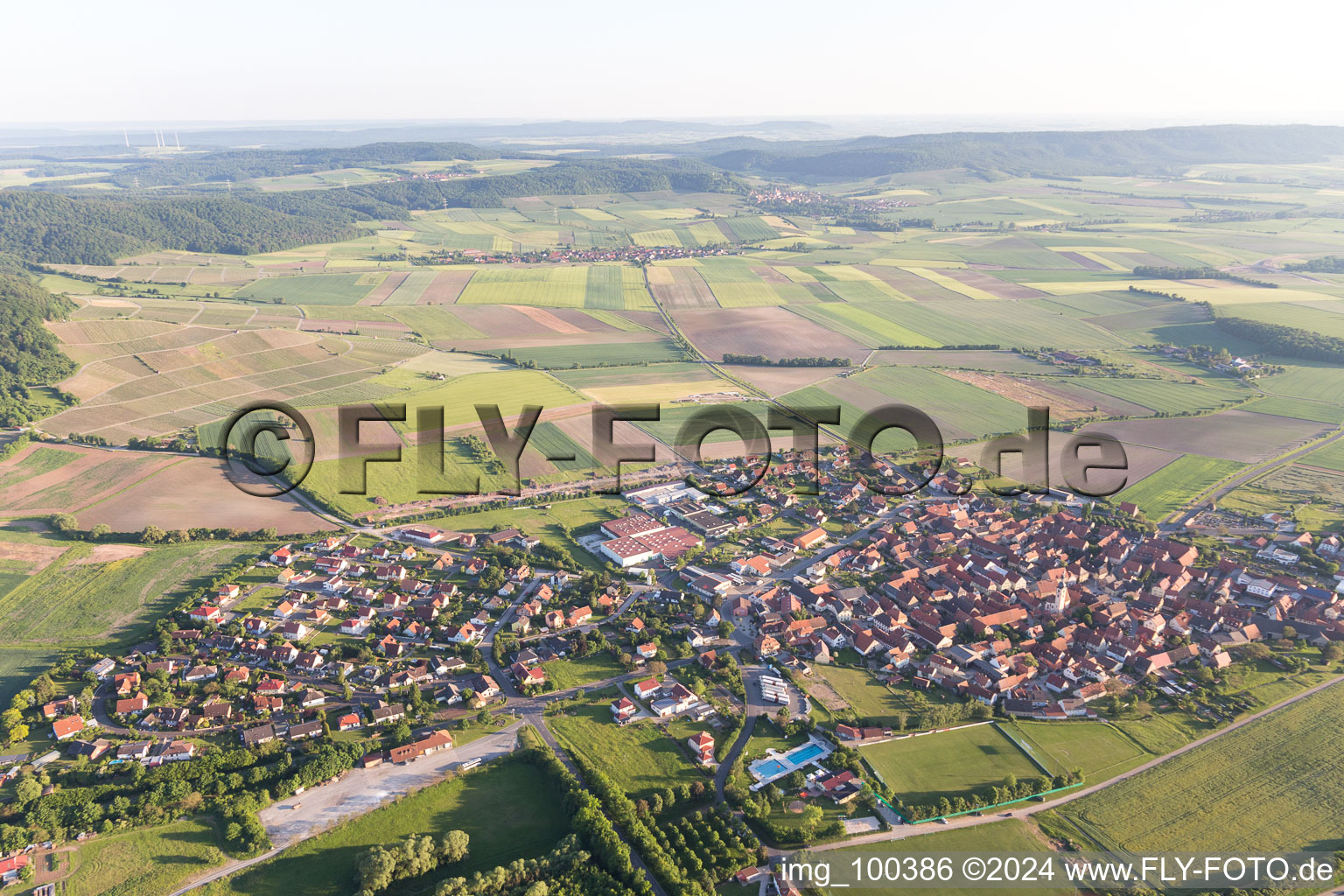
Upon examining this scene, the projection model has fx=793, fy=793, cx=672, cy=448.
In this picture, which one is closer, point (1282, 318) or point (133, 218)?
point (1282, 318)

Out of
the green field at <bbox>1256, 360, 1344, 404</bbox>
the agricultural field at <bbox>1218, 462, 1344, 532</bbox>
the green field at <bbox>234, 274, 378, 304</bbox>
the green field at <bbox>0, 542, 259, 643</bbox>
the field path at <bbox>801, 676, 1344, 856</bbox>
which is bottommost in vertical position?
the field path at <bbox>801, 676, 1344, 856</bbox>

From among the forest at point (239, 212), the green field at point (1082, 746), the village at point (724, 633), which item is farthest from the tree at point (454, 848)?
the forest at point (239, 212)

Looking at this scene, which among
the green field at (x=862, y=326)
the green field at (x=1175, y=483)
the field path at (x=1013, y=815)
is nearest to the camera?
the field path at (x=1013, y=815)

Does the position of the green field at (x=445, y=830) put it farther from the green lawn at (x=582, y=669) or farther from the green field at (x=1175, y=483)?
the green field at (x=1175, y=483)

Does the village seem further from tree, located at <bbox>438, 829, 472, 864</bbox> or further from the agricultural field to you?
tree, located at <bbox>438, 829, 472, 864</bbox>

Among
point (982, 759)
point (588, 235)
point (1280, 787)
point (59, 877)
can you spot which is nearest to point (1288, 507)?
point (1280, 787)

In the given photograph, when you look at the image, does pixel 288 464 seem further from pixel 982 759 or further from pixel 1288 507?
pixel 1288 507

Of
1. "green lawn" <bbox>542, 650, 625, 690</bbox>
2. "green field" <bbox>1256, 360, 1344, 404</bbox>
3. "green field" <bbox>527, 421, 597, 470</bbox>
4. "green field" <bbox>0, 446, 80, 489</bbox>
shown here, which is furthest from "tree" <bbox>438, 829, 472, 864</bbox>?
"green field" <bbox>1256, 360, 1344, 404</bbox>
